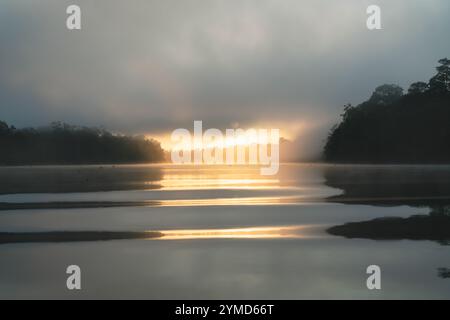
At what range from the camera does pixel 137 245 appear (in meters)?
13.3

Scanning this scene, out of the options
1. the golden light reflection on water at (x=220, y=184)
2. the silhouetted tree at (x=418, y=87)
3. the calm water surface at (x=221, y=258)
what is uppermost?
the silhouetted tree at (x=418, y=87)

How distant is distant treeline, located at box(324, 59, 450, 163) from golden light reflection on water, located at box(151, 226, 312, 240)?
257 ft

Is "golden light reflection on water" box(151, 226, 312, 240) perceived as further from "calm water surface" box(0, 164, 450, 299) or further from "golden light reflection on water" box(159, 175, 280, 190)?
"golden light reflection on water" box(159, 175, 280, 190)

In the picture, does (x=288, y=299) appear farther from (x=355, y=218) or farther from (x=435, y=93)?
(x=435, y=93)

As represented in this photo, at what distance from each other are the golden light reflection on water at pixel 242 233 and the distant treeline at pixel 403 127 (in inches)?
3084

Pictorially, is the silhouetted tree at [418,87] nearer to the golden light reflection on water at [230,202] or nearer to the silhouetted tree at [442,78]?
the silhouetted tree at [442,78]

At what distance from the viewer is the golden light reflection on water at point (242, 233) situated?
14523mm

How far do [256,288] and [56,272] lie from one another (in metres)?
4.30

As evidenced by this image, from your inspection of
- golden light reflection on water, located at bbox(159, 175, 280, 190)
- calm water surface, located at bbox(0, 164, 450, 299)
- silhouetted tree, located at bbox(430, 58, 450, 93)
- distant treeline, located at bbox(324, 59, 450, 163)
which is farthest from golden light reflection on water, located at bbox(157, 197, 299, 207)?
silhouetted tree, located at bbox(430, 58, 450, 93)

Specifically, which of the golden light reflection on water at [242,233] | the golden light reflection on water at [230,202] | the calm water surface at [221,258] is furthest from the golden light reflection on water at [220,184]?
the golden light reflection on water at [242,233]

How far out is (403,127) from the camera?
96062mm

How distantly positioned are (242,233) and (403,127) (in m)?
88.0
